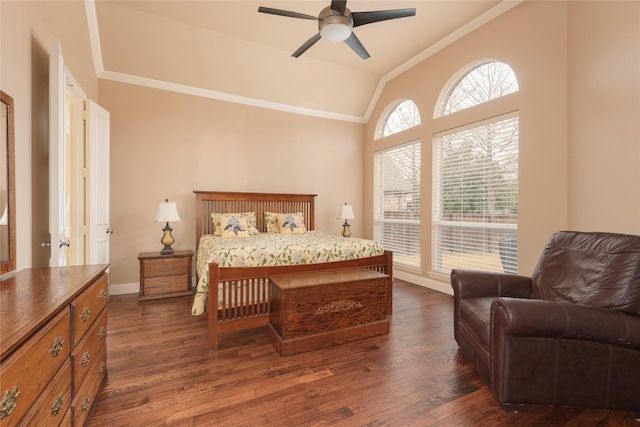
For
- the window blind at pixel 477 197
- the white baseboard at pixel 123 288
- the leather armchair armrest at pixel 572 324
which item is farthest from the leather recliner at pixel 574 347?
the white baseboard at pixel 123 288

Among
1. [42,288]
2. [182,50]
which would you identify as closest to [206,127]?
[182,50]

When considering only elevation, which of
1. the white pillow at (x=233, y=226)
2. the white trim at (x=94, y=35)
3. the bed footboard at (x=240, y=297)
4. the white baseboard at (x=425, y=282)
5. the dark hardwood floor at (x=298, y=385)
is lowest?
the dark hardwood floor at (x=298, y=385)

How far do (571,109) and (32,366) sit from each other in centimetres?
410

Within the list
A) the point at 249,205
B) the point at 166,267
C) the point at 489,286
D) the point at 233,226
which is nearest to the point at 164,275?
the point at 166,267

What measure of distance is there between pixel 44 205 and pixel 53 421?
163 cm

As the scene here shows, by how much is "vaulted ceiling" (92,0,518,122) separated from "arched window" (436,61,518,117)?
0.53 metres

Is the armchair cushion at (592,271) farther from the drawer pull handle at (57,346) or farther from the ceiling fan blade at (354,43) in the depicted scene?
the drawer pull handle at (57,346)

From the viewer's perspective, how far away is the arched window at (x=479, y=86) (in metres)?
3.36

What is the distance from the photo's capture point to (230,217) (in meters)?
3.98

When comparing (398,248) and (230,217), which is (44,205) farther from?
(398,248)

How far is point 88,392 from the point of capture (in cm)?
149

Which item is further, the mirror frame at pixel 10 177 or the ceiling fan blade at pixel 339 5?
the ceiling fan blade at pixel 339 5

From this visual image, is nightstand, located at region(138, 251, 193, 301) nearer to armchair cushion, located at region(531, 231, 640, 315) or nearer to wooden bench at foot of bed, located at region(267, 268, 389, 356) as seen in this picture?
wooden bench at foot of bed, located at region(267, 268, 389, 356)

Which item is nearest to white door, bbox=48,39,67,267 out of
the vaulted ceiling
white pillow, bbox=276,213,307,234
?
the vaulted ceiling
